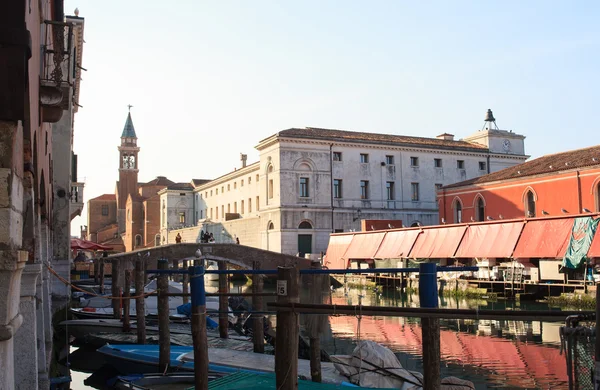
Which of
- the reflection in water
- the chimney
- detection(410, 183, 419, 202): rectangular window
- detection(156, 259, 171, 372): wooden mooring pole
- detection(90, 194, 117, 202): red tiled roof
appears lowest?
the reflection in water

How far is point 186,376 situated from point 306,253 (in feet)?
98.6

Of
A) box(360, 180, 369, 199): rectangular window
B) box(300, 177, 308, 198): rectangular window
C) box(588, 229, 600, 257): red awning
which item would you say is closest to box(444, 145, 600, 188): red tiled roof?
box(360, 180, 369, 199): rectangular window

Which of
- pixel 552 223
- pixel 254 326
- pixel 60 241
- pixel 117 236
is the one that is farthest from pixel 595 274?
pixel 117 236

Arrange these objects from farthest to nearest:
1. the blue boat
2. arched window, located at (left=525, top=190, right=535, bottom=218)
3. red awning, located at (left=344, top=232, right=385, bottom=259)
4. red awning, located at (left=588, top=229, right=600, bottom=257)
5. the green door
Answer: the green door < red awning, located at (left=344, top=232, right=385, bottom=259) < arched window, located at (left=525, top=190, right=535, bottom=218) < red awning, located at (left=588, top=229, right=600, bottom=257) < the blue boat

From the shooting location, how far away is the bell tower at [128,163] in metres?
63.2

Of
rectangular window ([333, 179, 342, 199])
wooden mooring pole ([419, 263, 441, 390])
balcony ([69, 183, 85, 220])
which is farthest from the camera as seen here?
rectangular window ([333, 179, 342, 199])

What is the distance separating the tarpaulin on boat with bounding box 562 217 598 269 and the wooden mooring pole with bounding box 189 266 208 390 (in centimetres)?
1730

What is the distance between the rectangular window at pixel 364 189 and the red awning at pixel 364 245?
24.3 ft

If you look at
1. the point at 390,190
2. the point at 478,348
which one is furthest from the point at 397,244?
the point at 478,348

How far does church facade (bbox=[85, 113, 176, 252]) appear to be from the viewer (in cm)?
5956

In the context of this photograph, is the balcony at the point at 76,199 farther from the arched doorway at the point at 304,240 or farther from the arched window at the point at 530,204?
the arched window at the point at 530,204

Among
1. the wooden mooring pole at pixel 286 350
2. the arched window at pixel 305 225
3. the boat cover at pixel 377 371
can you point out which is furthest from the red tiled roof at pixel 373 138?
the wooden mooring pole at pixel 286 350

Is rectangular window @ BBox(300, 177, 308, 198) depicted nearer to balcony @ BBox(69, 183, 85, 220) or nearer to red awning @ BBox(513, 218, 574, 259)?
balcony @ BBox(69, 183, 85, 220)

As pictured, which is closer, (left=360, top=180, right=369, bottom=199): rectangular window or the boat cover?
the boat cover
